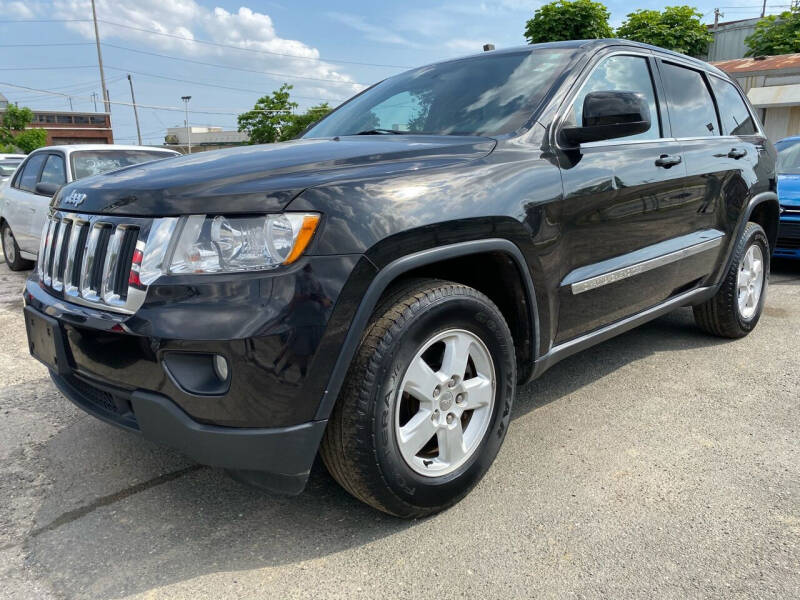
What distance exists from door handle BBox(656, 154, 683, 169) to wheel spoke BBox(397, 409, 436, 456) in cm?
194

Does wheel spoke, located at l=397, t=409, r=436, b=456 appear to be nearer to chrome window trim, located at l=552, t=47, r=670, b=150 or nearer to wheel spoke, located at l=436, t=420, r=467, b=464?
wheel spoke, located at l=436, t=420, r=467, b=464

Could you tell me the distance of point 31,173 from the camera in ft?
24.5

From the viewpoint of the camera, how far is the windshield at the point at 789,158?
7391 millimetres

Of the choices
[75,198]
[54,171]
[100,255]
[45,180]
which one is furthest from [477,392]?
[45,180]

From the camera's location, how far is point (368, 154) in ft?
7.59

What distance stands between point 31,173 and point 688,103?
7.12 m

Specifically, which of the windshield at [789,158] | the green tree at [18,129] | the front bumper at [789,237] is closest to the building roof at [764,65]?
the windshield at [789,158]

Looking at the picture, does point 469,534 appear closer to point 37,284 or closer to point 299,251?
point 299,251

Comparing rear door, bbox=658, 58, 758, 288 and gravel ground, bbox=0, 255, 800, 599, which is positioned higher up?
rear door, bbox=658, 58, 758, 288

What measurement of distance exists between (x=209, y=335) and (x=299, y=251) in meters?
0.35

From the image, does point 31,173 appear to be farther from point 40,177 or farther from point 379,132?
point 379,132

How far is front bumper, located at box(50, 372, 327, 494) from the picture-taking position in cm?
189

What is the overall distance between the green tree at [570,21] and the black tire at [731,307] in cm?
2785

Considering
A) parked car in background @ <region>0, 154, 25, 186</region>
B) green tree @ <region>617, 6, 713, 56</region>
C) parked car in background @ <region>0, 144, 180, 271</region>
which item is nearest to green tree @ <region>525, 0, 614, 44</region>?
green tree @ <region>617, 6, 713, 56</region>
